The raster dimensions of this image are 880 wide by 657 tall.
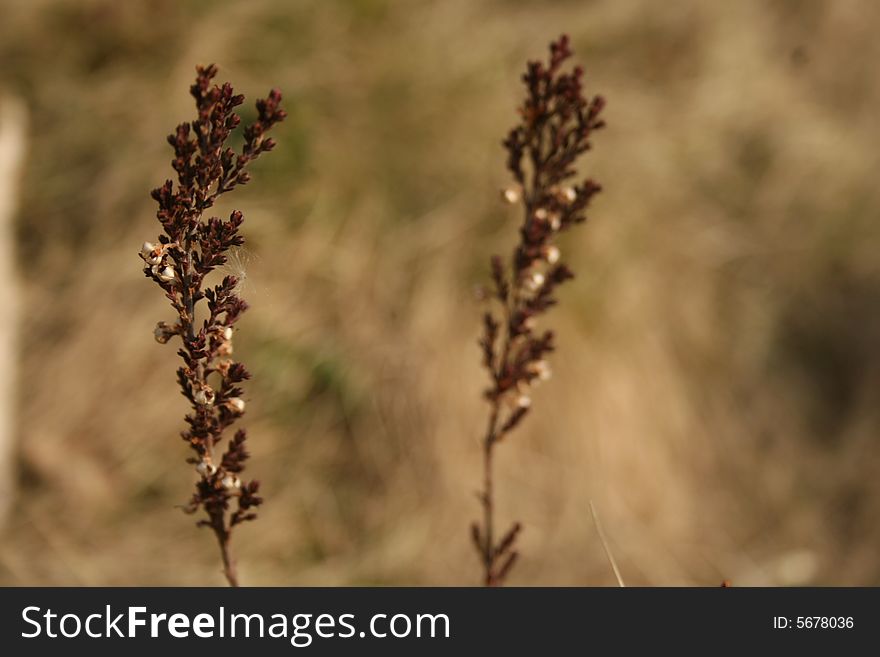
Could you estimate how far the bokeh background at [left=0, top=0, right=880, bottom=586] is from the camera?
112 inches

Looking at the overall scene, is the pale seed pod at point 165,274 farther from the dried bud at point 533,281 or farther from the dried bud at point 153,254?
the dried bud at point 533,281

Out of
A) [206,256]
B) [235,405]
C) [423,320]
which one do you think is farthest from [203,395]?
[423,320]

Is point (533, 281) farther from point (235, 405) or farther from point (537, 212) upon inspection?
point (235, 405)

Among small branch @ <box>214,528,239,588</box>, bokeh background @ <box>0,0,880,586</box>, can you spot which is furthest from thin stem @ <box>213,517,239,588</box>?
bokeh background @ <box>0,0,880,586</box>

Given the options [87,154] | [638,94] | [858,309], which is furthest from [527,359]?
[858,309]

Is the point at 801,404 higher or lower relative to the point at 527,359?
higher

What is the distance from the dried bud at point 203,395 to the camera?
1.00m

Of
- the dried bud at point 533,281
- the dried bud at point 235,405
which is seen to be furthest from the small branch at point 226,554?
the dried bud at point 533,281

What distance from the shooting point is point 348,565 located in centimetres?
286

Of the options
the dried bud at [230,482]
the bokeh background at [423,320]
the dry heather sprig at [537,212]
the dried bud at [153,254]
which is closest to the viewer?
the dried bud at [153,254]

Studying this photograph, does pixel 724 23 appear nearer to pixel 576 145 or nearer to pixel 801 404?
pixel 801 404

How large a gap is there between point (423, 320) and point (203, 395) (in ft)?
6.98

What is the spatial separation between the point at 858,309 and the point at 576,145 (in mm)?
3295
